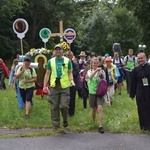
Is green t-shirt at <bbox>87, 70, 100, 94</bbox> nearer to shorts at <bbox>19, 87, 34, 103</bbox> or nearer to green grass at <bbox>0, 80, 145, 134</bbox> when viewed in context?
green grass at <bbox>0, 80, 145, 134</bbox>

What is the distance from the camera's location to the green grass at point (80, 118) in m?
9.63

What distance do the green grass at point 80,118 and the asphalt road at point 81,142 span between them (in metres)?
0.65

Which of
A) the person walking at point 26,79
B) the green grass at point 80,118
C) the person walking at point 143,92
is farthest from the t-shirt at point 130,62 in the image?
the person walking at point 143,92

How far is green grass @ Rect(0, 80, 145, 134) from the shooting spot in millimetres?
9633

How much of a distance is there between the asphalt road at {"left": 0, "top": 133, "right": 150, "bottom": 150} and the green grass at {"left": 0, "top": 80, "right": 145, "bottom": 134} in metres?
0.65

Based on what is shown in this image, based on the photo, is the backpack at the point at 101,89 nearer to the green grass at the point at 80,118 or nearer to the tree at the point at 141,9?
the green grass at the point at 80,118

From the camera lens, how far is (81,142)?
8133 millimetres

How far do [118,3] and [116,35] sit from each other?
504cm

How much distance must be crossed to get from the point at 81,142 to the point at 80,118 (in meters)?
2.75

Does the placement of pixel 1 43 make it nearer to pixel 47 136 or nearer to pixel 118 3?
pixel 118 3

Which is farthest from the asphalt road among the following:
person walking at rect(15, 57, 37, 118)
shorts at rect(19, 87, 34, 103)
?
person walking at rect(15, 57, 37, 118)

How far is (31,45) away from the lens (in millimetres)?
52250

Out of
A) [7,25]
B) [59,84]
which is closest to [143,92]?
[59,84]

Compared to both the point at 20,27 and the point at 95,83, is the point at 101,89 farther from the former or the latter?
the point at 20,27
